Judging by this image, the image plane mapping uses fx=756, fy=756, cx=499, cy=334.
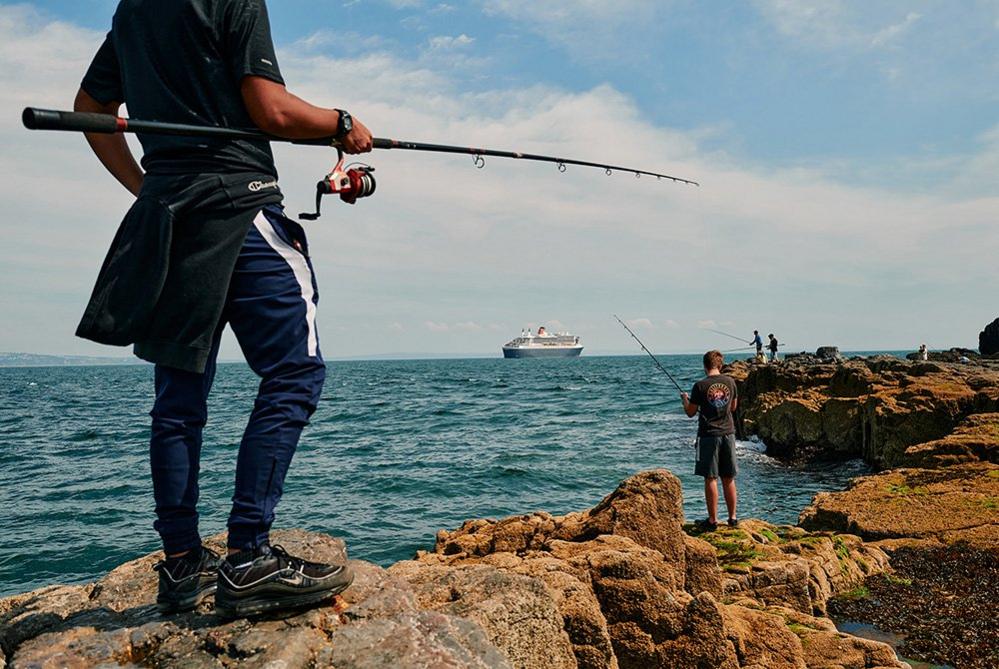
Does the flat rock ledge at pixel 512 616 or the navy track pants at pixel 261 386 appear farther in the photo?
the navy track pants at pixel 261 386

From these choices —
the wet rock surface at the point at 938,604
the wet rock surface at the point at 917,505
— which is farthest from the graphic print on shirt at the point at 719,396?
the wet rock surface at the point at 938,604

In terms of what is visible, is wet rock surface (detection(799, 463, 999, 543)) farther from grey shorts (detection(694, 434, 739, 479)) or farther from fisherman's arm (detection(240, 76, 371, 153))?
fisherman's arm (detection(240, 76, 371, 153))

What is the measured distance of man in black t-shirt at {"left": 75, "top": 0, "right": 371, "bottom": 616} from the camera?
268cm

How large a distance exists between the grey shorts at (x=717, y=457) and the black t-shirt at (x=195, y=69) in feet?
24.7

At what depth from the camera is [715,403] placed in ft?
30.2

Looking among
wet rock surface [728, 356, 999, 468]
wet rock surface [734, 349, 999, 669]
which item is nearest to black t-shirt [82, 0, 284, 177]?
wet rock surface [734, 349, 999, 669]

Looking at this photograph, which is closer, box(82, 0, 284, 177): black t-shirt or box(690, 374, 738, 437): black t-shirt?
box(82, 0, 284, 177): black t-shirt

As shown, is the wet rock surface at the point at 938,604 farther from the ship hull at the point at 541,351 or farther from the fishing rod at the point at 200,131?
the ship hull at the point at 541,351

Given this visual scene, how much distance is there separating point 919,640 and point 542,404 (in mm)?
31143

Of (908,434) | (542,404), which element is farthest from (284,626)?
(542,404)

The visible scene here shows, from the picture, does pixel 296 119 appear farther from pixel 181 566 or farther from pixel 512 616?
pixel 512 616

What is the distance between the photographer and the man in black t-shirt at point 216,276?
2.68 metres

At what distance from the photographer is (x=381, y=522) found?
491 inches

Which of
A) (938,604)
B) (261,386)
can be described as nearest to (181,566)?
(261,386)
